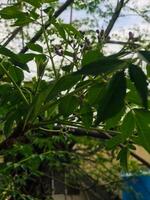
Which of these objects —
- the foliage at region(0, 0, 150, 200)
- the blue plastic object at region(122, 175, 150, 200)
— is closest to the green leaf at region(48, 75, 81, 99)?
the foliage at region(0, 0, 150, 200)

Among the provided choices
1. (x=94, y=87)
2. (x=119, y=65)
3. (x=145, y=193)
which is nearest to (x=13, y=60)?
(x=94, y=87)

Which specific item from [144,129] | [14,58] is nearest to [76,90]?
[144,129]

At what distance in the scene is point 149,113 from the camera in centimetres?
107

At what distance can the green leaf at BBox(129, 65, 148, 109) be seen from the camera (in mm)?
797

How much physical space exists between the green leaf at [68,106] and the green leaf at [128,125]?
0.38 feet

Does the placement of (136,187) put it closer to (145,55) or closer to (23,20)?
(23,20)

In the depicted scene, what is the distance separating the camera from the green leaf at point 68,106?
1116 mm

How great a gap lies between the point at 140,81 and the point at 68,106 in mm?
351

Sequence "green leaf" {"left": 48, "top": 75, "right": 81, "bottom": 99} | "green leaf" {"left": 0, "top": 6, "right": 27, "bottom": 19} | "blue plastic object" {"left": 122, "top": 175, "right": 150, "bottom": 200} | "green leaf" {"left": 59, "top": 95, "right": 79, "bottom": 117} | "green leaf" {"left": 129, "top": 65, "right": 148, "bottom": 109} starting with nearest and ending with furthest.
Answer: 1. "green leaf" {"left": 129, "top": 65, "right": 148, "bottom": 109}
2. "green leaf" {"left": 48, "top": 75, "right": 81, "bottom": 99}
3. "green leaf" {"left": 59, "top": 95, "right": 79, "bottom": 117}
4. "green leaf" {"left": 0, "top": 6, "right": 27, "bottom": 19}
5. "blue plastic object" {"left": 122, "top": 175, "right": 150, "bottom": 200}

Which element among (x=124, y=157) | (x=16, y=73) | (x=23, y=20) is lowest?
(x=124, y=157)

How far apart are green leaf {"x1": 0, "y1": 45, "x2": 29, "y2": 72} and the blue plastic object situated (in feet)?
20.7

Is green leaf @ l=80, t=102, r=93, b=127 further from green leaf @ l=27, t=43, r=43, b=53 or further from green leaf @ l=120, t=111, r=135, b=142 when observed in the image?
green leaf @ l=27, t=43, r=43, b=53

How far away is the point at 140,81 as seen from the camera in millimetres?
818

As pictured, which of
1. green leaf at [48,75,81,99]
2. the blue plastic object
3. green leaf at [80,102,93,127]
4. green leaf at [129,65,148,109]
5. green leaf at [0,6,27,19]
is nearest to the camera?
green leaf at [129,65,148,109]
